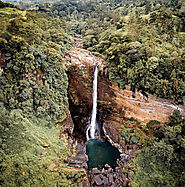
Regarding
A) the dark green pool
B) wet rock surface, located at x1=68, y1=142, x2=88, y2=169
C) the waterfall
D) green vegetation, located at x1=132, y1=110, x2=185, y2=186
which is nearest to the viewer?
green vegetation, located at x1=132, y1=110, x2=185, y2=186

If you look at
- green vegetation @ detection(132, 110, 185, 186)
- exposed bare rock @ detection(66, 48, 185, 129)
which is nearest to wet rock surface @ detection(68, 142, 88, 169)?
green vegetation @ detection(132, 110, 185, 186)

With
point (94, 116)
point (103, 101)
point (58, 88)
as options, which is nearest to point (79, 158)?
point (94, 116)

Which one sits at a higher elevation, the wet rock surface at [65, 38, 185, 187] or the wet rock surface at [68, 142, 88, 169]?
the wet rock surface at [65, 38, 185, 187]

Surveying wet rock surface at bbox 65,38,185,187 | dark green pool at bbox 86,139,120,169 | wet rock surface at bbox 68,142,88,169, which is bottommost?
dark green pool at bbox 86,139,120,169

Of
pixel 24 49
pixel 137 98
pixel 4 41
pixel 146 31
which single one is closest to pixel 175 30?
pixel 146 31

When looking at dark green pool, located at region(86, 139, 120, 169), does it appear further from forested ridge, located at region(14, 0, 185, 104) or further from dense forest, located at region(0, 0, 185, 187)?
forested ridge, located at region(14, 0, 185, 104)

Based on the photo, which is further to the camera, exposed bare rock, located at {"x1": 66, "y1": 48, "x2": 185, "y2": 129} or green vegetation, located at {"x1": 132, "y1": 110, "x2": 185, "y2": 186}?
exposed bare rock, located at {"x1": 66, "y1": 48, "x2": 185, "y2": 129}

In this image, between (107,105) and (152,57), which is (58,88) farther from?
(152,57)

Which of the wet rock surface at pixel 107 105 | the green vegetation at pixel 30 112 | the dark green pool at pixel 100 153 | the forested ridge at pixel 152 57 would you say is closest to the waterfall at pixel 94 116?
the wet rock surface at pixel 107 105
